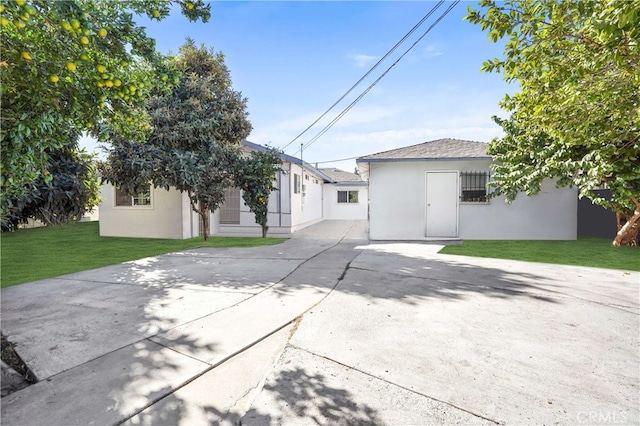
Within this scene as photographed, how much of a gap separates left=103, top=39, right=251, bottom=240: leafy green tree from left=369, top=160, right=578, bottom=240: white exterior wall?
18.3 feet

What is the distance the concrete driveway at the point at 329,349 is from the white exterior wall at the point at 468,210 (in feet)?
17.7

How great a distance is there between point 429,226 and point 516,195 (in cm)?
296

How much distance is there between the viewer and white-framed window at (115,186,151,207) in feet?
42.6

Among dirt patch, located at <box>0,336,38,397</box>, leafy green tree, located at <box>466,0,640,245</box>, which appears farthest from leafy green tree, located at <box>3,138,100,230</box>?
leafy green tree, located at <box>466,0,640,245</box>

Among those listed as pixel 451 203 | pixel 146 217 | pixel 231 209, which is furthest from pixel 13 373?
pixel 231 209

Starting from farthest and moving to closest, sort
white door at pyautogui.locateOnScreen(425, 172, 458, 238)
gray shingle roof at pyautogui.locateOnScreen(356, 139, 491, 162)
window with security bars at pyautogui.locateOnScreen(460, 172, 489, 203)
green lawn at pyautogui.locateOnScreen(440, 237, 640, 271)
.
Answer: white door at pyautogui.locateOnScreen(425, 172, 458, 238) < window with security bars at pyautogui.locateOnScreen(460, 172, 489, 203) < gray shingle roof at pyautogui.locateOnScreen(356, 139, 491, 162) < green lawn at pyautogui.locateOnScreen(440, 237, 640, 271)

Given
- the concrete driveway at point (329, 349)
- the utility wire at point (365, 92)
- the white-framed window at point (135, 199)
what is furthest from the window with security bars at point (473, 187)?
the white-framed window at point (135, 199)

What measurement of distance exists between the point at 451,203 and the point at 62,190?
11.1 meters

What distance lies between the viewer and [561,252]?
860 centimetres

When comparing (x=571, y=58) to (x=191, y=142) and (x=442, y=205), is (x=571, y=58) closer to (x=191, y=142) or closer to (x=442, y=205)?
(x=442, y=205)

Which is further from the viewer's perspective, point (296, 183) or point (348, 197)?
point (348, 197)

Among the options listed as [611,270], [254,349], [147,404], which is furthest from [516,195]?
[147,404]

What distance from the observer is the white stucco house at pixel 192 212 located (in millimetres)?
12641

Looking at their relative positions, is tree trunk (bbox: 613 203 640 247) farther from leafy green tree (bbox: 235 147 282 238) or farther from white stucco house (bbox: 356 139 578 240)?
leafy green tree (bbox: 235 147 282 238)
